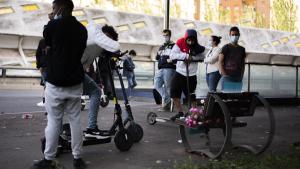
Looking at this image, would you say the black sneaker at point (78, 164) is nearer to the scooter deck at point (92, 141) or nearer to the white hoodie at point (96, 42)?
the scooter deck at point (92, 141)

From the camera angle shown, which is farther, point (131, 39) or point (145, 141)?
point (131, 39)

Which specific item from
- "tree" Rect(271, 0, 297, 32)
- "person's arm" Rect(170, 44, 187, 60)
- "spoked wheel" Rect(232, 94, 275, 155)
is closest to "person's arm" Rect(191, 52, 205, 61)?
"person's arm" Rect(170, 44, 187, 60)

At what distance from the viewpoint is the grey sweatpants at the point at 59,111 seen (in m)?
4.62

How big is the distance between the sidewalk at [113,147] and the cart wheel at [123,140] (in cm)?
9

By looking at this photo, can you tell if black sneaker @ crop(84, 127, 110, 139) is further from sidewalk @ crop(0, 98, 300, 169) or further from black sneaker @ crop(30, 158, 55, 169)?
black sneaker @ crop(30, 158, 55, 169)

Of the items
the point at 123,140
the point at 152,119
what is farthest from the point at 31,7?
the point at 123,140

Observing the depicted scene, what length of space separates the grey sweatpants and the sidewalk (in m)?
0.41

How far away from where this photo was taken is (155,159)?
5.56m

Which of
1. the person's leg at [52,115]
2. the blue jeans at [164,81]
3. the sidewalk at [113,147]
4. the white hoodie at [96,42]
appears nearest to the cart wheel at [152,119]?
the sidewalk at [113,147]

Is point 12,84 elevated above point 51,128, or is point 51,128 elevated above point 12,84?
point 51,128

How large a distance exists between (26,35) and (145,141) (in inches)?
737

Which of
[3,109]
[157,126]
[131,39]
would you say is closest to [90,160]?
[157,126]

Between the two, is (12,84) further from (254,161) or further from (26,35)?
(254,161)

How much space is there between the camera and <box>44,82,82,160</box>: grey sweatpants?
462cm
